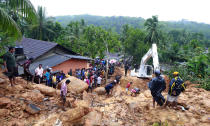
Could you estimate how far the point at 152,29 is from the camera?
2839cm

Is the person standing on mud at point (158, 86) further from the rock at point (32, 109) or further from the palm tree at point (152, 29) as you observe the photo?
the palm tree at point (152, 29)

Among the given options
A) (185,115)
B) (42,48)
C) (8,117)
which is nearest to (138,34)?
(42,48)

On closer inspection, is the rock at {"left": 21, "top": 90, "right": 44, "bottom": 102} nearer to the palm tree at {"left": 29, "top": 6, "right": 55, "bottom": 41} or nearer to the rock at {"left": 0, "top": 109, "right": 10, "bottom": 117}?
the rock at {"left": 0, "top": 109, "right": 10, "bottom": 117}

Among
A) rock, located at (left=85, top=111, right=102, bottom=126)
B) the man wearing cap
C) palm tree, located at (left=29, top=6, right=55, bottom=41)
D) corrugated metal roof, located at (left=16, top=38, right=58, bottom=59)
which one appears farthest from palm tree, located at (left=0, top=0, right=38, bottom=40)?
palm tree, located at (left=29, top=6, right=55, bottom=41)

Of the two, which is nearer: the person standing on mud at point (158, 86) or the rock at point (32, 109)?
the rock at point (32, 109)

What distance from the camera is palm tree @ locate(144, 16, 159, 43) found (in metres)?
28.1

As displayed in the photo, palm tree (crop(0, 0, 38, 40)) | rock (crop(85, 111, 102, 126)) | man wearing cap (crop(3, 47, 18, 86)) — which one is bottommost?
rock (crop(85, 111, 102, 126))

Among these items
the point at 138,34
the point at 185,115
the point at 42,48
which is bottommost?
the point at 185,115

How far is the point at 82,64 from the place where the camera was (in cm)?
1812

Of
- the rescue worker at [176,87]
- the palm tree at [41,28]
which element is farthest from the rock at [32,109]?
the palm tree at [41,28]

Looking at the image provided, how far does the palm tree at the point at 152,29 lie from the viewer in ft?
92.3

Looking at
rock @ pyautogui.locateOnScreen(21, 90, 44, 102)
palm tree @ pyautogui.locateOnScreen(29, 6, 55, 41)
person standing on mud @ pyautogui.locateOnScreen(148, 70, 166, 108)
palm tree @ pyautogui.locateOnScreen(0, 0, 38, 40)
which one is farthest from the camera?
palm tree @ pyautogui.locateOnScreen(29, 6, 55, 41)

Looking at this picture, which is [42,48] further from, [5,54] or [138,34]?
[138,34]

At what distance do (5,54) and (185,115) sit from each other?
718 cm
